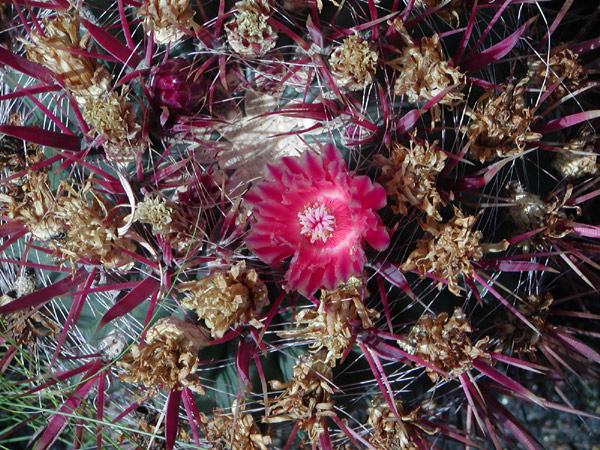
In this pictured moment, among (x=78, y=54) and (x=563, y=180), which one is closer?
(x=78, y=54)

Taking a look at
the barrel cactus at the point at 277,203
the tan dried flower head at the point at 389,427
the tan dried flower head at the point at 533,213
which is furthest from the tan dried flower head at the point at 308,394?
the tan dried flower head at the point at 533,213

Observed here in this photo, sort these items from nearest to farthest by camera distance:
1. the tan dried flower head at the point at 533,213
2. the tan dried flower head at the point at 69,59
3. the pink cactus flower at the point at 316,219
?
1. the pink cactus flower at the point at 316,219
2. the tan dried flower head at the point at 69,59
3. the tan dried flower head at the point at 533,213

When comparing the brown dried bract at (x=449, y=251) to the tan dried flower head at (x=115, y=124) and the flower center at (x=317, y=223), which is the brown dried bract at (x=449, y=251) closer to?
the flower center at (x=317, y=223)

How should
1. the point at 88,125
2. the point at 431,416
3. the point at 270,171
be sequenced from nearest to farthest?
the point at 270,171 < the point at 88,125 < the point at 431,416

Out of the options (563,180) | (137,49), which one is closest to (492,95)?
(563,180)

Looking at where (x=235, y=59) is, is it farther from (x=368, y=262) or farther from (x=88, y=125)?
(x=368, y=262)

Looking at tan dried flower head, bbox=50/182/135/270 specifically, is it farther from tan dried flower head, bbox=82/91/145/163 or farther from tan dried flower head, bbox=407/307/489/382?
tan dried flower head, bbox=407/307/489/382

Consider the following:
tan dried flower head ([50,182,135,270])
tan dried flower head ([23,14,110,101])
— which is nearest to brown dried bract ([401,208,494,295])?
tan dried flower head ([50,182,135,270])
